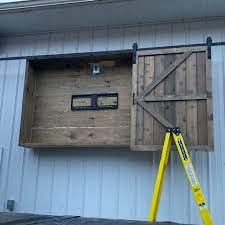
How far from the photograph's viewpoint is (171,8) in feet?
17.3

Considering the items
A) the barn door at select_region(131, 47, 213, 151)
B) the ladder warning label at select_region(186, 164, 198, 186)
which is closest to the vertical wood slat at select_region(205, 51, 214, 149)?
the barn door at select_region(131, 47, 213, 151)

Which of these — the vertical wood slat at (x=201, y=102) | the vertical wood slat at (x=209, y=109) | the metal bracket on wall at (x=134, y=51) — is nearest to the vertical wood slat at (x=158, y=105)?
the metal bracket on wall at (x=134, y=51)

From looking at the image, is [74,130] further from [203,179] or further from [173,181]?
[203,179]

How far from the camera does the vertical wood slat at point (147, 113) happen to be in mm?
4773

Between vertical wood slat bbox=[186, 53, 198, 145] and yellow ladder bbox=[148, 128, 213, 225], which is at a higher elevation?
vertical wood slat bbox=[186, 53, 198, 145]

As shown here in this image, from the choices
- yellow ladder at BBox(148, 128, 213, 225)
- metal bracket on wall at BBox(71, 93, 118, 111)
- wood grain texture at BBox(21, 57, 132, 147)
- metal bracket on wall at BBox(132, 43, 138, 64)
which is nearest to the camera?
yellow ladder at BBox(148, 128, 213, 225)

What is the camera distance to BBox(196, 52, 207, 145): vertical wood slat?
15.0 feet

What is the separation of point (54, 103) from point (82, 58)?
0.84 metres

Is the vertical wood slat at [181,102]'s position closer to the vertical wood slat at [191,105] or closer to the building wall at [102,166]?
the vertical wood slat at [191,105]

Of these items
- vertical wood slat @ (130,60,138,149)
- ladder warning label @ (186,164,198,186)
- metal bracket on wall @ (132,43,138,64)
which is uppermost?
metal bracket on wall @ (132,43,138,64)

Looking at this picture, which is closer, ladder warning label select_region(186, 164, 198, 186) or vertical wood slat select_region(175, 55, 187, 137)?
ladder warning label select_region(186, 164, 198, 186)

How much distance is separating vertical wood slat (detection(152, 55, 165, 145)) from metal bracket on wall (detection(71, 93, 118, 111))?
2.71 feet

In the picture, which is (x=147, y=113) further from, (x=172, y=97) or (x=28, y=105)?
(x=28, y=105)

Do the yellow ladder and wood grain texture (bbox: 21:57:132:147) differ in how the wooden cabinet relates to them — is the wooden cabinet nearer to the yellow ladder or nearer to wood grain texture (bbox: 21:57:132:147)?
wood grain texture (bbox: 21:57:132:147)
